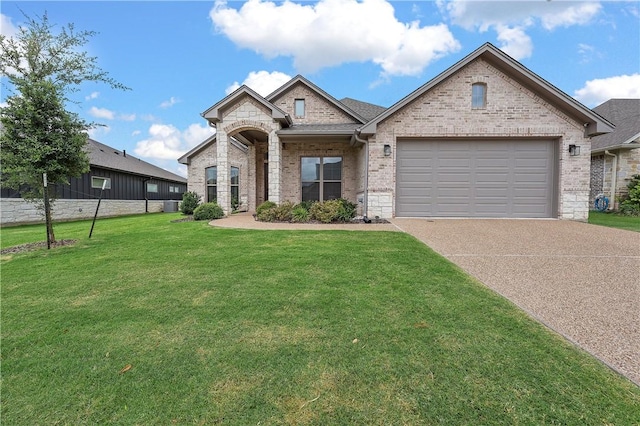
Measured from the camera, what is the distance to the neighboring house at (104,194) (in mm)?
13523

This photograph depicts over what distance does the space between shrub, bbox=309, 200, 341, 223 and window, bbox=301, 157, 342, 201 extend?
11.4 ft

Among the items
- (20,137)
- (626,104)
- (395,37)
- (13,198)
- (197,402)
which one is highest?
(395,37)

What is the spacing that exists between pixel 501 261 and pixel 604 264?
174cm

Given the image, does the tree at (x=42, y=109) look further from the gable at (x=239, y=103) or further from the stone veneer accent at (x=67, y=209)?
the gable at (x=239, y=103)

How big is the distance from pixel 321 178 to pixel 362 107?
638 cm

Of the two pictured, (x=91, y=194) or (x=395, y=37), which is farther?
(x=91, y=194)

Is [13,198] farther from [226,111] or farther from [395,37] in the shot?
[395,37]

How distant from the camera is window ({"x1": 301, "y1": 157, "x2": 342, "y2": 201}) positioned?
14.3 metres

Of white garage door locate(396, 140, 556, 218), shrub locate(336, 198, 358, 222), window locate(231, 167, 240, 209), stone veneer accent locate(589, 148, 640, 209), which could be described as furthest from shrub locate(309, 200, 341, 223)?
stone veneer accent locate(589, 148, 640, 209)

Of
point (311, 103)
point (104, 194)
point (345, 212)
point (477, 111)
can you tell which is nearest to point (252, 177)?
point (311, 103)

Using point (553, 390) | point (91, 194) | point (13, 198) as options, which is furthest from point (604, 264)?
point (91, 194)

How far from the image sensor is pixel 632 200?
1389 cm

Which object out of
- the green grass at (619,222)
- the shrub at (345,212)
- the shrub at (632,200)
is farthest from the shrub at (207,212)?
the shrub at (632,200)

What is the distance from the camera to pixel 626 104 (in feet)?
64.3
